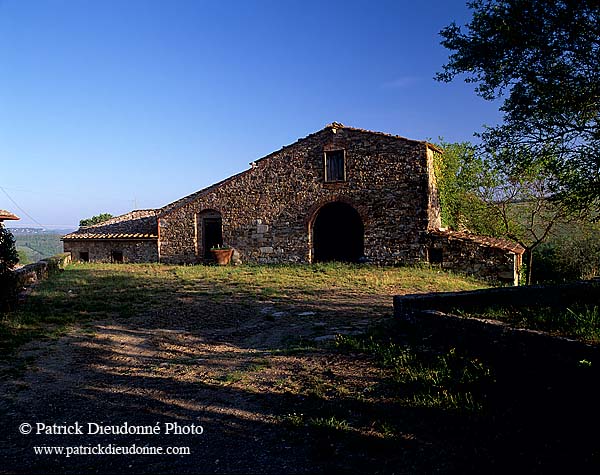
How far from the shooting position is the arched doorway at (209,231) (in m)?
21.3

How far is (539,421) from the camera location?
3.73 m

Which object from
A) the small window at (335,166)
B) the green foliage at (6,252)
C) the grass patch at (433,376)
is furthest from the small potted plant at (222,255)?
the grass patch at (433,376)

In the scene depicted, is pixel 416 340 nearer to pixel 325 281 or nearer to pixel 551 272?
pixel 325 281

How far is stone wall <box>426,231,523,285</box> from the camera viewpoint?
51.2 feet

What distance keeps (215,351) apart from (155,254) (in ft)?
55.3

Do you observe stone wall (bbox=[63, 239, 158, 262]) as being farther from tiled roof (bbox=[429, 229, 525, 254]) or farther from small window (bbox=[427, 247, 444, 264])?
tiled roof (bbox=[429, 229, 525, 254])

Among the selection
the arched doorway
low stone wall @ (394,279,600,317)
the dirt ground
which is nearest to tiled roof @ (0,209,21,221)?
the arched doorway

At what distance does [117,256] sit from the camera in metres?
23.8

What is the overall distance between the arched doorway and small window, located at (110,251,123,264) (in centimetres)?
531

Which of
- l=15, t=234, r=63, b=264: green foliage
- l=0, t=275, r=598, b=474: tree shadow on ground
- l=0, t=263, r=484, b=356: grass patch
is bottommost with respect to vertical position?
l=0, t=275, r=598, b=474: tree shadow on ground

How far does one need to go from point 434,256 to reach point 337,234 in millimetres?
4697

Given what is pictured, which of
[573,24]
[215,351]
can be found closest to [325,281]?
[215,351]

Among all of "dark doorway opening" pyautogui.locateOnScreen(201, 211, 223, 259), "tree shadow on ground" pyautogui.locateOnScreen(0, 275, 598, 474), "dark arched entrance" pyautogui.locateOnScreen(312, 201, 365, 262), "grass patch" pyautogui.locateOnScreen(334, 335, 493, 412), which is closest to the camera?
"tree shadow on ground" pyautogui.locateOnScreen(0, 275, 598, 474)

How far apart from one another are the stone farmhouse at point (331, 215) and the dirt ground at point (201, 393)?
9391 millimetres
